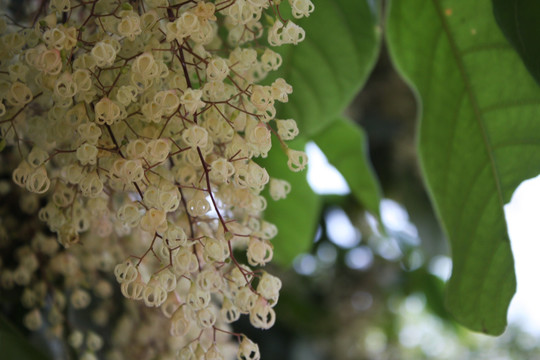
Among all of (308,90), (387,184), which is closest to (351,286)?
(387,184)

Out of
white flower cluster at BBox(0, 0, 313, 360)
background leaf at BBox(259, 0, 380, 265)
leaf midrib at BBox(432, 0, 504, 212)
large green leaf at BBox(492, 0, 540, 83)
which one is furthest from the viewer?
background leaf at BBox(259, 0, 380, 265)

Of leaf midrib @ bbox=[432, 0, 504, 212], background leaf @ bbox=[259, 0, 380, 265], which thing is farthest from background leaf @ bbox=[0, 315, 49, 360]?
leaf midrib @ bbox=[432, 0, 504, 212]

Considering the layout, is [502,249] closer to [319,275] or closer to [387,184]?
[387,184]

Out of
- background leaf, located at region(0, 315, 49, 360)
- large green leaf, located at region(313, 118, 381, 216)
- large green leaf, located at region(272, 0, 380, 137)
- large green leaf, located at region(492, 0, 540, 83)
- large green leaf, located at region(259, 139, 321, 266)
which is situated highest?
large green leaf, located at region(492, 0, 540, 83)

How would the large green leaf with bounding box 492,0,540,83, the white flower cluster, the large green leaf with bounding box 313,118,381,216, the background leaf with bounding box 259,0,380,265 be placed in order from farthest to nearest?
the large green leaf with bounding box 313,118,381,216, the background leaf with bounding box 259,0,380,265, the large green leaf with bounding box 492,0,540,83, the white flower cluster

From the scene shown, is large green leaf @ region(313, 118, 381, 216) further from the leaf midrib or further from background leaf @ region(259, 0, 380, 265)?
the leaf midrib

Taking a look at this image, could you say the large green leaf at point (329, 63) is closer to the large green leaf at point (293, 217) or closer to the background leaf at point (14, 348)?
the large green leaf at point (293, 217)

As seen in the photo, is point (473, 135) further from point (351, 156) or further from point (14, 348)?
point (14, 348)
